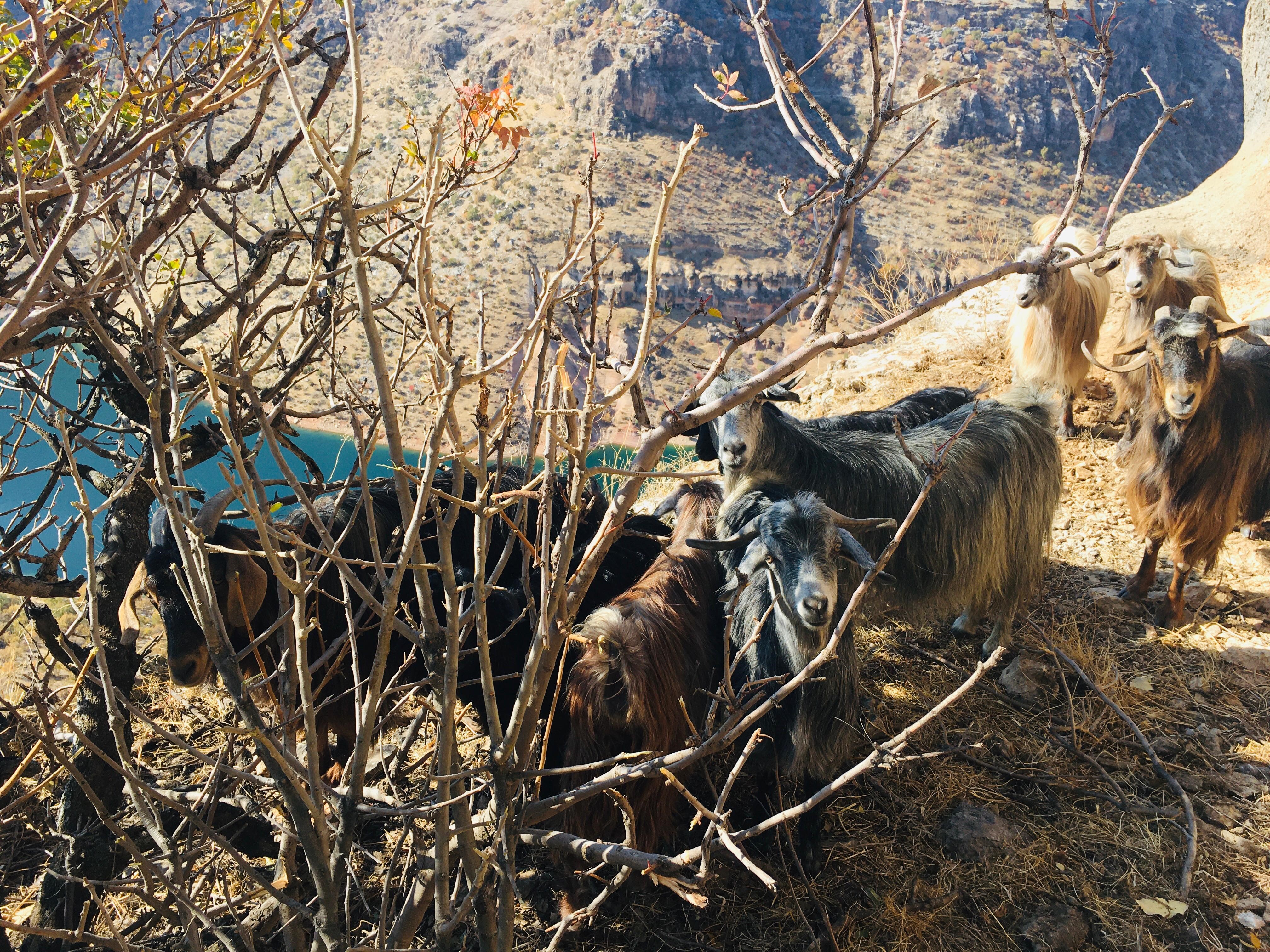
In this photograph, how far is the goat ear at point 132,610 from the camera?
2590mm

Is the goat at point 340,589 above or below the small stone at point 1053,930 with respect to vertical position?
above

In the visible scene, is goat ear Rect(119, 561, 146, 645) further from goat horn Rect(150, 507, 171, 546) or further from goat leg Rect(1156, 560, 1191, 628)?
goat leg Rect(1156, 560, 1191, 628)

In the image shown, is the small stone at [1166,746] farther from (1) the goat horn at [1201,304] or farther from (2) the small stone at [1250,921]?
(1) the goat horn at [1201,304]

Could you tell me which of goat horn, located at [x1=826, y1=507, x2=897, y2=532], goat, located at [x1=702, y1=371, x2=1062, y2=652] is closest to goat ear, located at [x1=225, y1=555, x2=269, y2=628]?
goat, located at [x1=702, y1=371, x2=1062, y2=652]

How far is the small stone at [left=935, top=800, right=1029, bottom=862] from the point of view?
11.8 feet

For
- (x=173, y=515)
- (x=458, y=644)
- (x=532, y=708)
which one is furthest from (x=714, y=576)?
(x=173, y=515)

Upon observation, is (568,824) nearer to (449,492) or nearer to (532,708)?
(532,708)

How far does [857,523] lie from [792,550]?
0.26m

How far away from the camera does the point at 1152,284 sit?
245 inches

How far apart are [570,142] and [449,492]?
42307 millimetres

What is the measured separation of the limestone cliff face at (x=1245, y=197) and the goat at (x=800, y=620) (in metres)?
8.19

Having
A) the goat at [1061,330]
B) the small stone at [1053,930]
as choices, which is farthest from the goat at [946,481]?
the goat at [1061,330]

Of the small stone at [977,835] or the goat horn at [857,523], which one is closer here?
the goat horn at [857,523]

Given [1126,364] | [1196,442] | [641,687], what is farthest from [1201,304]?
[641,687]
